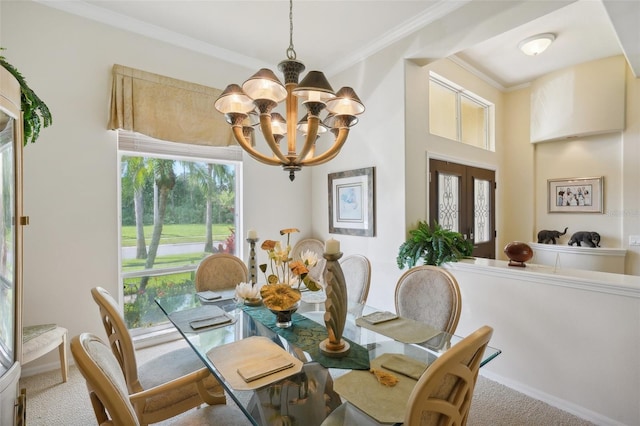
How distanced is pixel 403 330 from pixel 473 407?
1085 mm

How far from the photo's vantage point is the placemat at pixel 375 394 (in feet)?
3.29

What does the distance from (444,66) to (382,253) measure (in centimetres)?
240

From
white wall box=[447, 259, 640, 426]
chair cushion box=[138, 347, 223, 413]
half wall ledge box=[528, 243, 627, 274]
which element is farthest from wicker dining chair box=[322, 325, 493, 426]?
half wall ledge box=[528, 243, 627, 274]

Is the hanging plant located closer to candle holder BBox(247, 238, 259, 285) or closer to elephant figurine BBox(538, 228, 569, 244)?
candle holder BBox(247, 238, 259, 285)

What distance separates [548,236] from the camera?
4.42 meters

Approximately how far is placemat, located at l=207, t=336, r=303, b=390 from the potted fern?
1.71 meters

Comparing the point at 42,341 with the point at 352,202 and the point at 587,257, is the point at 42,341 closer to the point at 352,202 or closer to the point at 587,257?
the point at 352,202

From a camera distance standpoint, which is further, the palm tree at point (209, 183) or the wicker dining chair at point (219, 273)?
the palm tree at point (209, 183)

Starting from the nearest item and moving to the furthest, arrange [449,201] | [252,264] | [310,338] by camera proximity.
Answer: [310,338] < [252,264] < [449,201]

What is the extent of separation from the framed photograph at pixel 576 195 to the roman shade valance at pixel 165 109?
4665 millimetres

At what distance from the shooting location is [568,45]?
3500 millimetres

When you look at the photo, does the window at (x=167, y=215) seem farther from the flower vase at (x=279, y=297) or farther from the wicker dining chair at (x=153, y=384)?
the flower vase at (x=279, y=297)

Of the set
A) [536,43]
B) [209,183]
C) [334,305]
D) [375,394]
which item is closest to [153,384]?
[334,305]

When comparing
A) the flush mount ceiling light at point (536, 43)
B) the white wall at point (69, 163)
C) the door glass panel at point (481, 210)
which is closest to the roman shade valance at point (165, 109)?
the white wall at point (69, 163)
